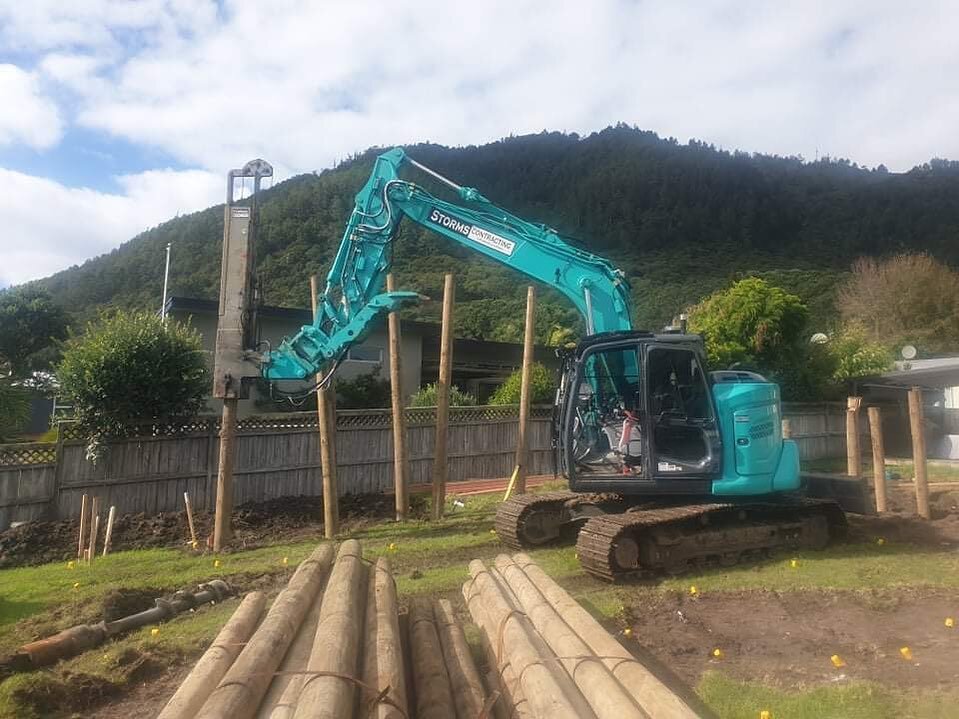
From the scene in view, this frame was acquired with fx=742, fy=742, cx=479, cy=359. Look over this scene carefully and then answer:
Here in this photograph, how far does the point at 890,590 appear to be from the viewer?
718cm

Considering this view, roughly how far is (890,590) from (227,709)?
21.0 ft

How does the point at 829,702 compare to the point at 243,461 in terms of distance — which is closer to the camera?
the point at 829,702

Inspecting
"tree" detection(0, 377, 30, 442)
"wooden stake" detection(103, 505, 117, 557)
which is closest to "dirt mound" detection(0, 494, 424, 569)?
"wooden stake" detection(103, 505, 117, 557)

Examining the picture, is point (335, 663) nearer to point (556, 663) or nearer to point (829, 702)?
point (556, 663)

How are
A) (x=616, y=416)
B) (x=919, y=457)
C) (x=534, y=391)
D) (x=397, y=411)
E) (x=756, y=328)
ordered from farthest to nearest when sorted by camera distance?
(x=756, y=328), (x=534, y=391), (x=397, y=411), (x=919, y=457), (x=616, y=416)

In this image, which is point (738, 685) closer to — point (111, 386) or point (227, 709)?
point (227, 709)

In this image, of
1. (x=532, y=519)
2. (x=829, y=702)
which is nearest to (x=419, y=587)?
(x=532, y=519)

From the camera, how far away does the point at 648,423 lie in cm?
809

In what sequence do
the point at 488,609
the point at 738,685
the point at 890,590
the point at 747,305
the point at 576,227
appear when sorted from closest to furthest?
the point at 738,685, the point at 488,609, the point at 890,590, the point at 747,305, the point at 576,227

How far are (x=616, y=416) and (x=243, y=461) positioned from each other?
22.4 ft

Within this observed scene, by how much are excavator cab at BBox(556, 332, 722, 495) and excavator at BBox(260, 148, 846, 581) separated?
0.01 metres

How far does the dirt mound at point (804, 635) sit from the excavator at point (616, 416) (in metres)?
0.97

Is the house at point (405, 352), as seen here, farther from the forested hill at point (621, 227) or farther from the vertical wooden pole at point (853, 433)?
the forested hill at point (621, 227)

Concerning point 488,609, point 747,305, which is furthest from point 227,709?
point 747,305
